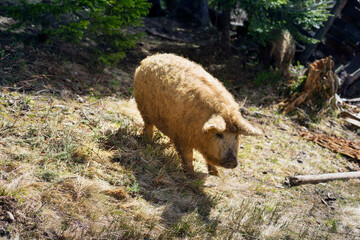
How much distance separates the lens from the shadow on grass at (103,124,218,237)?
140 inches

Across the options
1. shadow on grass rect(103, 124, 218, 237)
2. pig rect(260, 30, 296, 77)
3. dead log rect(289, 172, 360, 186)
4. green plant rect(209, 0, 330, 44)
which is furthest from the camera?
pig rect(260, 30, 296, 77)

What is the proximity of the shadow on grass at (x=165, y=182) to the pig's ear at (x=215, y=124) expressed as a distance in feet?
3.21

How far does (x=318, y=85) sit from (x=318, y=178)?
11.8ft

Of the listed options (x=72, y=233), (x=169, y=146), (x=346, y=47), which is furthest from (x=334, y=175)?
(x=346, y=47)

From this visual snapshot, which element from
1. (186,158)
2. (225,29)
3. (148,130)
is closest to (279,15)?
(225,29)

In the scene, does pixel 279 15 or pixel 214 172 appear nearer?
pixel 214 172

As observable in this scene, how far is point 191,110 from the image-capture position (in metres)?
4.23

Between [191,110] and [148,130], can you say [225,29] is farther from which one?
[191,110]

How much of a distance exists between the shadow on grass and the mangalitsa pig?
30 cm

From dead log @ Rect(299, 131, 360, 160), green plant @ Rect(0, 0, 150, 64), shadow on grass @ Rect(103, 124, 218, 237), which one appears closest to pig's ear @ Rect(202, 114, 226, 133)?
shadow on grass @ Rect(103, 124, 218, 237)

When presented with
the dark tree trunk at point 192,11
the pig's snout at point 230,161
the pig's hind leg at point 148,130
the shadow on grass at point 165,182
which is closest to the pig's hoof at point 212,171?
the shadow on grass at point 165,182

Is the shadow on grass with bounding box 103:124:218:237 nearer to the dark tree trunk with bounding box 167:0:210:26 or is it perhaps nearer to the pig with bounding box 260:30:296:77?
the pig with bounding box 260:30:296:77

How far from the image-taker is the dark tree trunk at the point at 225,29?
32.0ft

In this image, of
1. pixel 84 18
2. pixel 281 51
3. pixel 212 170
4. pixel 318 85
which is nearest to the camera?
pixel 212 170
